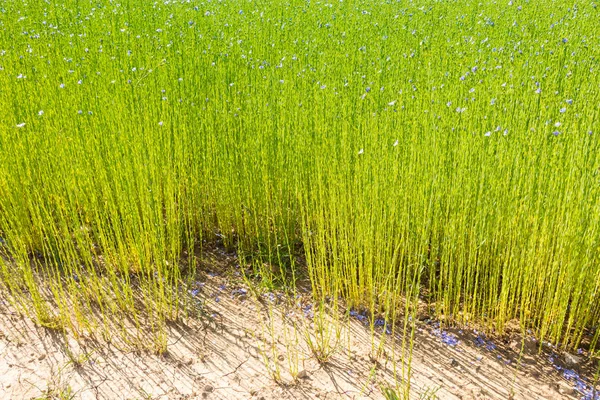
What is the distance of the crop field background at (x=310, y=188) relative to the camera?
257cm

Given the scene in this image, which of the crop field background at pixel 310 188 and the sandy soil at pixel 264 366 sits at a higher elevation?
the crop field background at pixel 310 188

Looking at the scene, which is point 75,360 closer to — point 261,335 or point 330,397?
point 261,335

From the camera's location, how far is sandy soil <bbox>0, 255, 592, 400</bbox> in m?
2.28

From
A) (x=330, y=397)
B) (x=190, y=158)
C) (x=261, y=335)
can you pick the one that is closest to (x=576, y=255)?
(x=330, y=397)

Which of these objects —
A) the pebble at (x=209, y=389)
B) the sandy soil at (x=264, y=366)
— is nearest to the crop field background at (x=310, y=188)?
the sandy soil at (x=264, y=366)

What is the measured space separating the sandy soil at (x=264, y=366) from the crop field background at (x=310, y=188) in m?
0.12

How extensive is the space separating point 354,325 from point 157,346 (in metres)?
0.94

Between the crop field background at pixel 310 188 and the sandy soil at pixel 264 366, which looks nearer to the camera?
the sandy soil at pixel 264 366

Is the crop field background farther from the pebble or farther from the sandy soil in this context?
the pebble

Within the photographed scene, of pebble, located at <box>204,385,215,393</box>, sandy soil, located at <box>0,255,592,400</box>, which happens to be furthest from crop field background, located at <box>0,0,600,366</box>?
pebble, located at <box>204,385,215,393</box>

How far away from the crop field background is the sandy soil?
12 centimetres

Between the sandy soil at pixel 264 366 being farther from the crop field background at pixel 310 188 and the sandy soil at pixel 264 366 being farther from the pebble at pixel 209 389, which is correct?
the crop field background at pixel 310 188

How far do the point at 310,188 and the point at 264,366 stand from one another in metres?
A: 1.26

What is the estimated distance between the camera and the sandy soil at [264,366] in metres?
2.28
